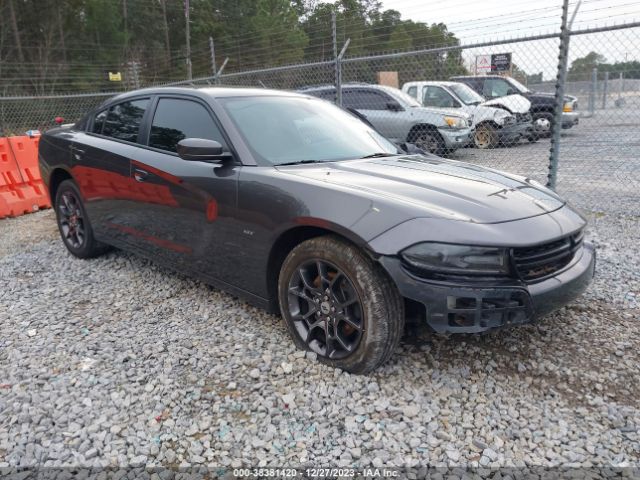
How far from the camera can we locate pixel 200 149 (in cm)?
307

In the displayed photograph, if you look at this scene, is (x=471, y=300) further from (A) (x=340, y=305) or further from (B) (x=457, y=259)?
(A) (x=340, y=305)

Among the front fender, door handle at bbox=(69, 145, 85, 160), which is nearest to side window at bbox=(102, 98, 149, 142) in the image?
door handle at bbox=(69, 145, 85, 160)

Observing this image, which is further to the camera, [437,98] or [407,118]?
[437,98]

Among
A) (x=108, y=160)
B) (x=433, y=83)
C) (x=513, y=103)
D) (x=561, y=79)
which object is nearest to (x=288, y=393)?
(x=108, y=160)

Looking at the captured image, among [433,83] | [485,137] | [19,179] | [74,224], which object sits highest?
[433,83]

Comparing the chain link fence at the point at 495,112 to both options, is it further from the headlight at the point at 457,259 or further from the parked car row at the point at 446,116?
the headlight at the point at 457,259

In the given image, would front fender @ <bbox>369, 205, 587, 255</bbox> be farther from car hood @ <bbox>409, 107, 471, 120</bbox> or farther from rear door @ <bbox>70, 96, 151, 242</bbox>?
car hood @ <bbox>409, 107, 471, 120</bbox>

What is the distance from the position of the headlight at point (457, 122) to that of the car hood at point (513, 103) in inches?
53.6

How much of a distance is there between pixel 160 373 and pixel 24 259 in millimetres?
3051

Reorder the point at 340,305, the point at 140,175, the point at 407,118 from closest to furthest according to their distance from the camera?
the point at 340,305 → the point at 140,175 → the point at 407,118

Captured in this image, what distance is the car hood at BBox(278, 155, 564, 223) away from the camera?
8.43 ft

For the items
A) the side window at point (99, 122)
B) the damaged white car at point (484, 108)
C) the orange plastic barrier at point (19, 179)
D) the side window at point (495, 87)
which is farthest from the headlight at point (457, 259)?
the side window at point (495, 87)

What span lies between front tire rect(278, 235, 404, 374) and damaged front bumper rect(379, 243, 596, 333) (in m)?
0.15

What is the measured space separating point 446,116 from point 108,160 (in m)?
7.45
